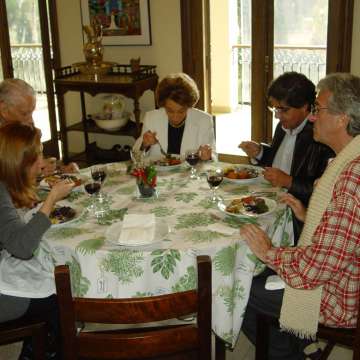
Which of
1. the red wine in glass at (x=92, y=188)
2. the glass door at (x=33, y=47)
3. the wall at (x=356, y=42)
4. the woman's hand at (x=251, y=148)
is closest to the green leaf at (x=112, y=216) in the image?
the red wine in glass at (x=92, y=188)

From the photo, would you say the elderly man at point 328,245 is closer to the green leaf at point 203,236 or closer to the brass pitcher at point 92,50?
the green leaf at point 203,236

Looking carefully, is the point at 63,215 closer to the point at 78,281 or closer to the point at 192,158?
the point at 78,281

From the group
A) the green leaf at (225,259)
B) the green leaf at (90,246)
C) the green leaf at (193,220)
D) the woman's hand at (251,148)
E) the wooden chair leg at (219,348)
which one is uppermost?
the woman's hand at (251,148)

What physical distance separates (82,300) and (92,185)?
885 millimetres

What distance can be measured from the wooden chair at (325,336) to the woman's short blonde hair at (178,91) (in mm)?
1452

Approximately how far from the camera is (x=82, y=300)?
1.31m

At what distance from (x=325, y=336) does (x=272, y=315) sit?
21 centimetres

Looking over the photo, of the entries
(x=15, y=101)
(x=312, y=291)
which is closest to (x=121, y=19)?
(x=15, y=101)

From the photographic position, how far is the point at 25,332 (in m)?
1.83

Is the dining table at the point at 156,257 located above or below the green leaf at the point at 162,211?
below

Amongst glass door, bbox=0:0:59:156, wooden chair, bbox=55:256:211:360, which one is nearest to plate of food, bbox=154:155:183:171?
wooden chair, bbox=55:256:211:360

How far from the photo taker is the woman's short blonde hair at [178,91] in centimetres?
299

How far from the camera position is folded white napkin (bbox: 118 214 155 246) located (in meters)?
1.85

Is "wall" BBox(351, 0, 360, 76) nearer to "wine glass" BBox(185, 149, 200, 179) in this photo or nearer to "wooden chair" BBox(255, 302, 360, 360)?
"wine glass" BBox(185, 149, 200, 179)
